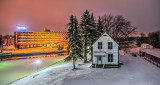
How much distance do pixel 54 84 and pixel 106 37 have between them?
1365 centimetres

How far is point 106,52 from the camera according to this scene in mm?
21297

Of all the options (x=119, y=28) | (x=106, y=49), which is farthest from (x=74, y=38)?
(x=119, y=28)

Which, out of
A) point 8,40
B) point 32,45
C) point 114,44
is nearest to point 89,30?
point 114,44

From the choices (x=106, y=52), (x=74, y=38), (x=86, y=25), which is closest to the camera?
(x=106, y=52)

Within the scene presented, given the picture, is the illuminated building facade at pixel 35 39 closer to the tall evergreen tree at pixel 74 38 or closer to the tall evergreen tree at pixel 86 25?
the tall evergreen tree at pixel 86 25

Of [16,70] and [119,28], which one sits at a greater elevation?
[119,28]

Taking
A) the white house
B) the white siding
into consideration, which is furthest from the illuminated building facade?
the white house

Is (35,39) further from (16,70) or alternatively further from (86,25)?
(86,25)

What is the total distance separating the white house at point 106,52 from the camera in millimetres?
20875

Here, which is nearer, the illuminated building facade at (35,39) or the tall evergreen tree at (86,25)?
the tall evergreen tree at (86,25)

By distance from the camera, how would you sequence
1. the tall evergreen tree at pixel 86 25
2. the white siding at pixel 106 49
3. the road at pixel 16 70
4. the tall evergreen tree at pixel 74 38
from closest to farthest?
1. the white siding at pixel 106 49
2. the tall evergreen tree at pixel 74 38
3. the road at pixel 16 70
4. the tall evergreen tree at pixel 86 25

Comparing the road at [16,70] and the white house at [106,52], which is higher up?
the white house at [106,52]

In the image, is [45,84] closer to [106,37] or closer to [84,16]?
[106,37]

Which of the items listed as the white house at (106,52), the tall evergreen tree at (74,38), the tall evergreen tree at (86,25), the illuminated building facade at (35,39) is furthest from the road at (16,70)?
the illuminated building facade at (35,39)
